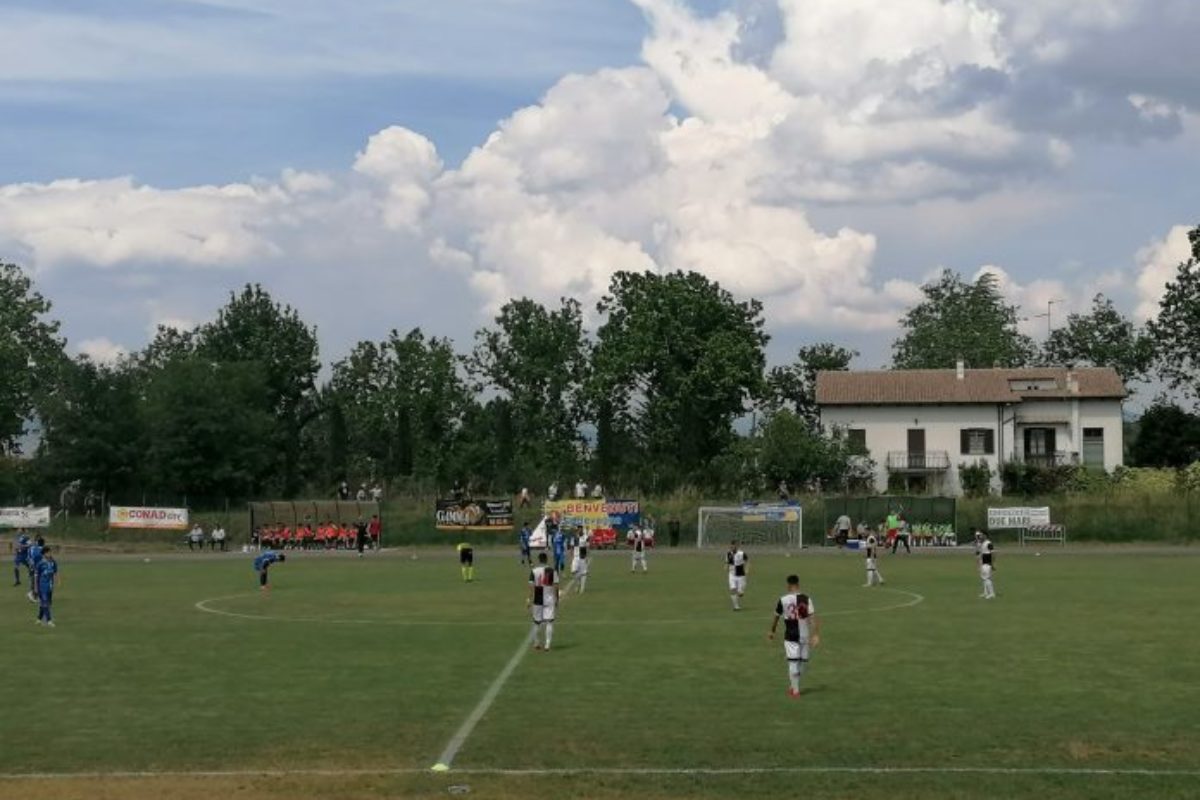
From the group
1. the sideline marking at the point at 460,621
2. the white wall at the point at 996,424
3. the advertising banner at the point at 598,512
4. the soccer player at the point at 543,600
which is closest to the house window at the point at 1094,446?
the white wall at the point at 996,424

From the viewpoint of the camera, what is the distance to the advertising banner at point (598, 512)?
80562 millimetres

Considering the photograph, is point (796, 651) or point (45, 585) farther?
point (45, 585)

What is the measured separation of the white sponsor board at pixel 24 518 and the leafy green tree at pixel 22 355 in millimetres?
22176

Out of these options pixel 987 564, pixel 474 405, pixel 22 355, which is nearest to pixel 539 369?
pixel 474 405

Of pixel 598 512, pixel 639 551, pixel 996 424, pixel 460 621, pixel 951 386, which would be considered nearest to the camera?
pixel 460 621

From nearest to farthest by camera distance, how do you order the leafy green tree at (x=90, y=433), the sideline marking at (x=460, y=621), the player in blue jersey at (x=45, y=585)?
the sideline marking at (x=460, y=621)
the player in blue jersey at (x=45, y=585)
the leafy green tree at (x=90, y=433)

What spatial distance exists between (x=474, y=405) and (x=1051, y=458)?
4460cm

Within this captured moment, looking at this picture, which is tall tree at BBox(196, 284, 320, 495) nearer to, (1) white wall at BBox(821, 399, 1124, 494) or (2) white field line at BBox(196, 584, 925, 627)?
(1) white wall at BBox(821, 399, 1124, 494)

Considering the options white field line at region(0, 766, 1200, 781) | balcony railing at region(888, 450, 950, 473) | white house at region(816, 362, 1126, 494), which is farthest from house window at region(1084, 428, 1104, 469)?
white field line at region(0, 766, 1200, 781)

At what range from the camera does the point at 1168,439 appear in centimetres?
10606

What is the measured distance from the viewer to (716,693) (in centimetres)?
2317

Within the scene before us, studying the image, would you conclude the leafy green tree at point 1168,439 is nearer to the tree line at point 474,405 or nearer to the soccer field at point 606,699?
the tree line at point 474,405

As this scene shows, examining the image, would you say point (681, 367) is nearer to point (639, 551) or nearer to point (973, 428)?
point (973, 428)

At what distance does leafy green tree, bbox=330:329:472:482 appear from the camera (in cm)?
11225
